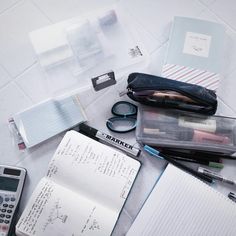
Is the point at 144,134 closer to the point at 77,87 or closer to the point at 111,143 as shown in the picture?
the point at 111,143

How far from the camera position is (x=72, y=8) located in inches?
31.8

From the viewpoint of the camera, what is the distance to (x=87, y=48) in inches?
29.1

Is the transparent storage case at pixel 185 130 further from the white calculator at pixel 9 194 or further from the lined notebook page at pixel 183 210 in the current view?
the white calculator at pixel 9 194

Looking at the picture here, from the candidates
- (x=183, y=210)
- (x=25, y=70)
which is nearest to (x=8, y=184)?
(x=25, y=70)

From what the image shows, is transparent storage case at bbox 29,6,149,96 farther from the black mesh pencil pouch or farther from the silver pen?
the silver pen

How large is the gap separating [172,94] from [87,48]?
0.22 m

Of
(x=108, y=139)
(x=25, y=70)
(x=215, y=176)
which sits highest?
(x=25, y=70)

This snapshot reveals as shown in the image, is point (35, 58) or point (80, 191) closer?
point (80, 191)

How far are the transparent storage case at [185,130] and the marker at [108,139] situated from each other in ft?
0.09

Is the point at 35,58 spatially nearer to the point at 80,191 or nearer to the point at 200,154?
the point at 80,191

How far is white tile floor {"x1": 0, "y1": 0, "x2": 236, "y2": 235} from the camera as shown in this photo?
0.70 metres

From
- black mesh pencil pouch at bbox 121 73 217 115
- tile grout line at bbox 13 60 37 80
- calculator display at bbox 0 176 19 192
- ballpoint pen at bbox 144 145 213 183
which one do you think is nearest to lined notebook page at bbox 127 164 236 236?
ballpoint pen at bbox 144 145 213 183

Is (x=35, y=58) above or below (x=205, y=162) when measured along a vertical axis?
above

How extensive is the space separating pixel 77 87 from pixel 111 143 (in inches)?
6.0
